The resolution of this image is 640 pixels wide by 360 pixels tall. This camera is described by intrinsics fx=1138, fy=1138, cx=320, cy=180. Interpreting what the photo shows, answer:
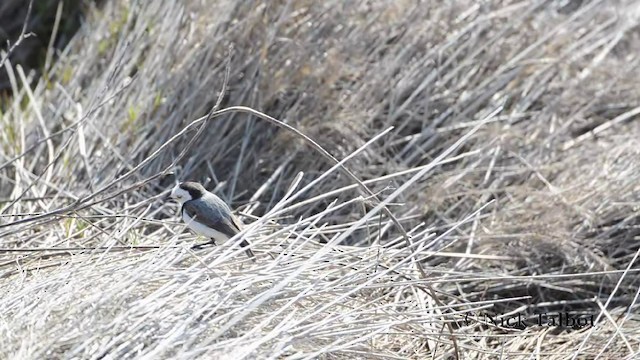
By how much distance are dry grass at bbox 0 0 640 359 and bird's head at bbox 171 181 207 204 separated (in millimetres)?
120

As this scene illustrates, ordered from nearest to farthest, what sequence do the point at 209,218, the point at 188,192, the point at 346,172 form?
the point at 346,172 < the point at 209,218 < the point at 188,192

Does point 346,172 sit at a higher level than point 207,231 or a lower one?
higher

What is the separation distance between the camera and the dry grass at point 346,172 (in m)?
2.91

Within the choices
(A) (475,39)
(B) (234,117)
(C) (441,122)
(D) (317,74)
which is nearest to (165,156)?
(B) (234,117)

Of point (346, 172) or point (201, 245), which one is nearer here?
point (346, 172)

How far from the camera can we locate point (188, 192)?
341 centimetres

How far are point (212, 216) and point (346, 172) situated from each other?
1.49ft

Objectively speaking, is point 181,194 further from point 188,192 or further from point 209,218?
point 209,218

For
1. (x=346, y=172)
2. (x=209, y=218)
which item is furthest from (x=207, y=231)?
(x=346, y=172)

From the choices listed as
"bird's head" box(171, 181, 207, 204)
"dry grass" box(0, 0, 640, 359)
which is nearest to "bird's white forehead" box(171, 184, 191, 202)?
"bird's head" box(171, 181, 207, 204)

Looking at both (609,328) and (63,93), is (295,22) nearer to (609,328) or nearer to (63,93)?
(63,93)

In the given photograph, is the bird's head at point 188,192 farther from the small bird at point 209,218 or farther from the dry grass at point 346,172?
the dry grass at point 346,172

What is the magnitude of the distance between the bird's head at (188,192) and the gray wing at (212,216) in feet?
0.14

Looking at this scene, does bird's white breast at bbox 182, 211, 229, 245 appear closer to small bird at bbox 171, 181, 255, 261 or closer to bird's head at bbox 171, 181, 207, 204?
small bird at bbox 171, 181, 255, 261
